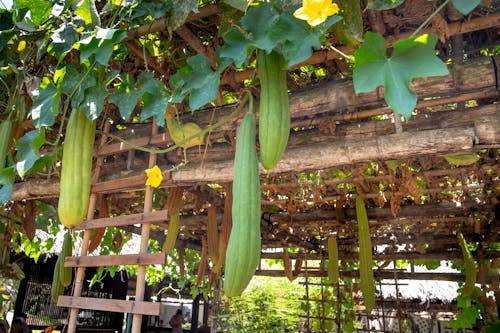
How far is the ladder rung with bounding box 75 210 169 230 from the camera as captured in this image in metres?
2.70

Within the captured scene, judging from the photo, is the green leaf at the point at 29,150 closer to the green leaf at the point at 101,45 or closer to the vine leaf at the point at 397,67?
the green leaf at the point at 101,45

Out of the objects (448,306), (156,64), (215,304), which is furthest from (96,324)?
(156,64)

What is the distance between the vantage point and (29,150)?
2.18 metres

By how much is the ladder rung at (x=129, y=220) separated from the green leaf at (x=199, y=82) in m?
1.09

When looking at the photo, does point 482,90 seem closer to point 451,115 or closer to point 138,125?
point 451,115

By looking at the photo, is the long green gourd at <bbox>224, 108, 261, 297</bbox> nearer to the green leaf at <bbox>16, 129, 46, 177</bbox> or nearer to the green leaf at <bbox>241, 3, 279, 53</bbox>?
the green leaf at <bbox>241, 3, 279, 53</bbox>

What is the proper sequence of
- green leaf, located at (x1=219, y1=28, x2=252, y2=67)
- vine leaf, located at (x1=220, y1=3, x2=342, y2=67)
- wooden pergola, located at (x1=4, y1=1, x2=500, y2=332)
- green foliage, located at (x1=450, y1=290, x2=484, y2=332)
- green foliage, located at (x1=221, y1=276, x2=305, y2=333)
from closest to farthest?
vine leaf, located at (x1=220, y1=3, x2=342, y2=67), green leaf, located at (x1=219, y1=28, x2=252, y2=67), wooden pergola, located at (x1=4, y1=1, x2=500, y2=332), green foliage, located at (x1=450, y1=290, x2=484, y2=332), green foliage, located at (x1=221, y1=276, x2=305, y2=333)

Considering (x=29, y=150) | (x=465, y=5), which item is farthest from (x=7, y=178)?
(x=465, y=5)

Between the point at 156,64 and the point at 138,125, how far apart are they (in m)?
0.73

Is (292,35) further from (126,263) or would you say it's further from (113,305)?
(113,305)

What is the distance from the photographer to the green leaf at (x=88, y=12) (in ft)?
6.39

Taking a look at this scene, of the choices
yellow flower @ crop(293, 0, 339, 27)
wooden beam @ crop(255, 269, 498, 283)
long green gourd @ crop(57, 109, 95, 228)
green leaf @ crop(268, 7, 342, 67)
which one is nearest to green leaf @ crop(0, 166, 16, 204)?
long green gourd @ crop(57, 109, 95, 228)

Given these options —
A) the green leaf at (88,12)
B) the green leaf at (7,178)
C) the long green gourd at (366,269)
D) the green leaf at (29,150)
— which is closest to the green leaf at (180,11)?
the green leaf at (88,12)

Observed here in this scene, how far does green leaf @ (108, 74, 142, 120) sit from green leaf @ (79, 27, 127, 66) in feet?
0.99
